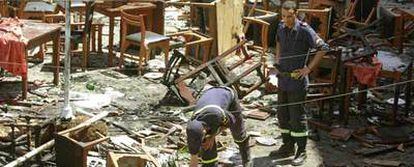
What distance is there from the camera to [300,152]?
7738 mm

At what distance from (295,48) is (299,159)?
1.34m

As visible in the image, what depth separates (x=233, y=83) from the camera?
920 centimetres

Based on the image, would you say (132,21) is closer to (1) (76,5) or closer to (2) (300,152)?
Result: (1) (76,5)

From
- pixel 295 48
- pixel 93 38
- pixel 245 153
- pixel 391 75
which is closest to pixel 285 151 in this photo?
pixel 245 153

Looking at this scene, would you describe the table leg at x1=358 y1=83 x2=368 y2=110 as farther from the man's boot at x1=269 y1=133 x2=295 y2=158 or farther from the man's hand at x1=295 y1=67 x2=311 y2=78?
the man's hand at x1=295 y1=67 x2=311 y2=78

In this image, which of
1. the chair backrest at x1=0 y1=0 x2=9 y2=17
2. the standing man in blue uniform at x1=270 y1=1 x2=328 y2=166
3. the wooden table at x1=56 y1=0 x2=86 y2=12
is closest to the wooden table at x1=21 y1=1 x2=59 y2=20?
the wooden table at x1=56 y1=0 x2=86 y2=12

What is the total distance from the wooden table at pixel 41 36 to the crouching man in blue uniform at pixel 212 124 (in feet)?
11.7

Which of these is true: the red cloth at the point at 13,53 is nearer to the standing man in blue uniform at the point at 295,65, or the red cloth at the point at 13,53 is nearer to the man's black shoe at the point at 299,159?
the standing man in blue uniform at the point at 295,65

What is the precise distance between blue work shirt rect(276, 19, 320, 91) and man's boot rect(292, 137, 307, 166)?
62 cm

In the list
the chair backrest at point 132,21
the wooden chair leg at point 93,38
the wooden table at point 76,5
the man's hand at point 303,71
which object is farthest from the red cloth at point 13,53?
the man's hand at point 303,71

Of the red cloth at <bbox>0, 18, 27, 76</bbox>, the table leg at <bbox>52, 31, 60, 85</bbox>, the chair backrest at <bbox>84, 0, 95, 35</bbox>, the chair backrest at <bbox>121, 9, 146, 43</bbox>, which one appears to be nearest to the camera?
the red cloth at <bbox>0, 18, 27, 76</bbox>

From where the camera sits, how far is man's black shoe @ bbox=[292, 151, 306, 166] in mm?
7677

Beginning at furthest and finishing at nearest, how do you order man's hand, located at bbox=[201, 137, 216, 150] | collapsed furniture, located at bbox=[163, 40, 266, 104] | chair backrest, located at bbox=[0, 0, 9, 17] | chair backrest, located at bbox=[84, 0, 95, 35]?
chair backrest, located at bbox=[0, 0, 9, 17]
chair backrest, located at bbox=[84, 0, 95, 35]
collapsed furniture, located at bbox=[163, 40, 266, 104]
man's hand, located at bbox=[201, 137, 216, 150]

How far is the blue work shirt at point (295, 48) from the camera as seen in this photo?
7543mm
